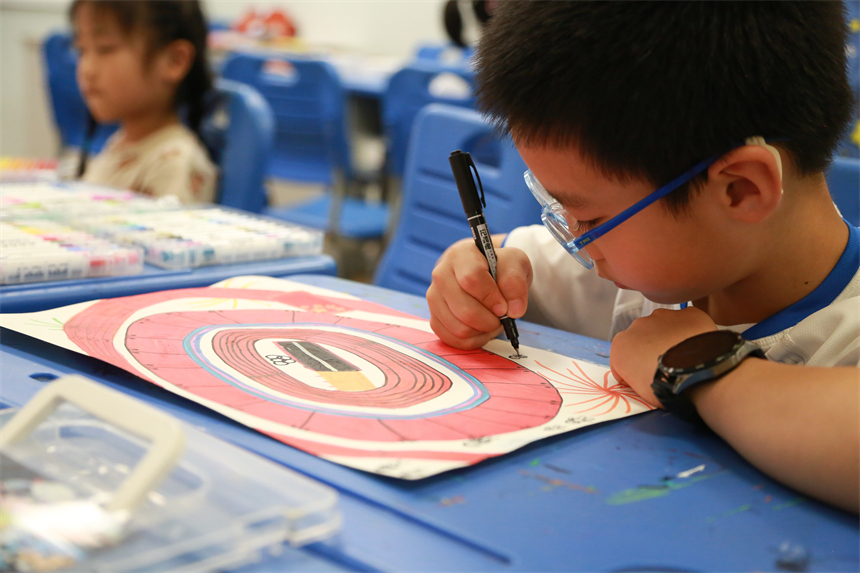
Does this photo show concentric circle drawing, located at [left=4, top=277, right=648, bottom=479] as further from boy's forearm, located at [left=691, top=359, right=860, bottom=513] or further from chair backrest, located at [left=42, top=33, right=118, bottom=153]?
chair backrest, located at [left=42, top=33, right=118, bottom=153]

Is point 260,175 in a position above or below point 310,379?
above

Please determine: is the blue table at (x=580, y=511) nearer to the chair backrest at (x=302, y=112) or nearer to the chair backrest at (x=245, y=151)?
the chair backrest at (x=245, y=151)

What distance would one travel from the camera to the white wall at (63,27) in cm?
430

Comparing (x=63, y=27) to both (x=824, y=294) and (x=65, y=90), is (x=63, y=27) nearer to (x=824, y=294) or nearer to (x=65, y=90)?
(x=65, y=90)

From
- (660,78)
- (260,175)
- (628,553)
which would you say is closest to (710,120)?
(660,78)

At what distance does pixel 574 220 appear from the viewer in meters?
0.68

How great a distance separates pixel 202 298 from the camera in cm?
80

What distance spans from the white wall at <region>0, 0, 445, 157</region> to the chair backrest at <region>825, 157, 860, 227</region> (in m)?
4.02

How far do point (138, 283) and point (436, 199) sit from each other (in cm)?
58

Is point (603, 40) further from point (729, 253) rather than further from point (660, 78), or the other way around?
point (729, 253)

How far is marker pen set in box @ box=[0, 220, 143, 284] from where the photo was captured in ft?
2.58

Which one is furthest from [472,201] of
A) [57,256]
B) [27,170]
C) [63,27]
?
[63,27]

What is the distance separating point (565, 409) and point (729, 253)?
20cm

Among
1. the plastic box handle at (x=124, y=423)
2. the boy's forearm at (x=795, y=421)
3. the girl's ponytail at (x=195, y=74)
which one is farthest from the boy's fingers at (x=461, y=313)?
the girl's ponytail at (x=195, y=74)
